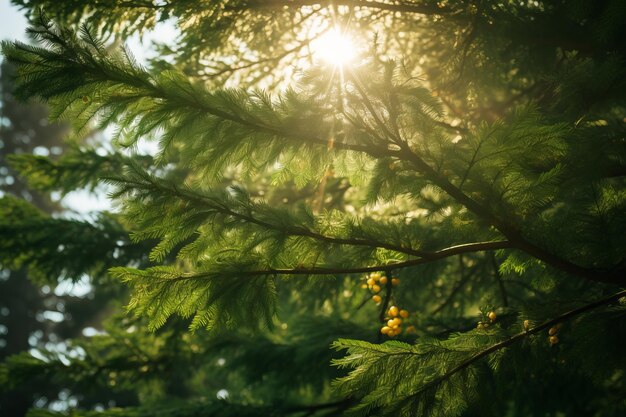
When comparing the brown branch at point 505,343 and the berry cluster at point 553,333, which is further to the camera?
the berry cluster at point 553,333

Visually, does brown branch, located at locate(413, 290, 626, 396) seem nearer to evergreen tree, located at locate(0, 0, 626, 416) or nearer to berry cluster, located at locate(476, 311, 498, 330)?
evergreen tree, located at locate(0, 0, 626, 416)

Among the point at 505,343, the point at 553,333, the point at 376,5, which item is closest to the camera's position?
the point at 505,343

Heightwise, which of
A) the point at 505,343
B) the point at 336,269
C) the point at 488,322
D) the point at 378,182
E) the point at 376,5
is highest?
the point at 376,5

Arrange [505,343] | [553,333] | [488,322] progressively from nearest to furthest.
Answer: [505,343] < [553,333] < [488,322]

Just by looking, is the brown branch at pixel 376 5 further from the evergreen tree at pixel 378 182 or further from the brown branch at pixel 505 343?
the brown branch at pixel 505 343

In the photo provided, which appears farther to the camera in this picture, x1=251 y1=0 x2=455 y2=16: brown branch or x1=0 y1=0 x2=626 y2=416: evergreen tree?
x1=251 y1=0 x2=455 y2=16: brown branch

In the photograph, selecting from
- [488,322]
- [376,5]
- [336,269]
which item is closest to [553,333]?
[488,322]

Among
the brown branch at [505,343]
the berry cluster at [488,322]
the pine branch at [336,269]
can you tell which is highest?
the pine branch at [336,269]

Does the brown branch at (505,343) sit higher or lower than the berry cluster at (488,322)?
lower

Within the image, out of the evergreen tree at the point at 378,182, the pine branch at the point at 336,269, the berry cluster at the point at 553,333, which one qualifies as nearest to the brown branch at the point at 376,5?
the evergreen tree at the point at 378,182

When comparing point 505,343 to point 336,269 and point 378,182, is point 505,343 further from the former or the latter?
point 378,182

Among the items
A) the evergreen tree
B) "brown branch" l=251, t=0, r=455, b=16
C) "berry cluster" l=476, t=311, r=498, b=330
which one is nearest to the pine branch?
the evergreen tree

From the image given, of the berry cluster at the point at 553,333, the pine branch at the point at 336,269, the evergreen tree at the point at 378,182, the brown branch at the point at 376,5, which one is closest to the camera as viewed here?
the evergreen tree at the point at 378,182

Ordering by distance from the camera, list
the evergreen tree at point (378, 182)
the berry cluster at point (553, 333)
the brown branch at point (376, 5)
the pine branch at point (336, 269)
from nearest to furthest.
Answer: the evergreen tree at point (378, 182) → the pine branch at point (336, 269) → the berry cluster at point (553, 333) → the brown branch at point (376, 5)
